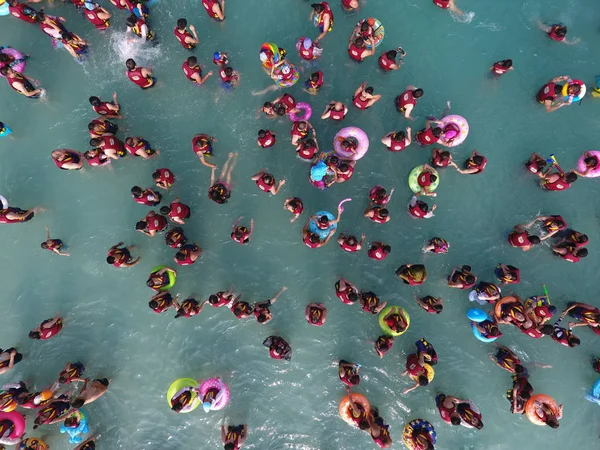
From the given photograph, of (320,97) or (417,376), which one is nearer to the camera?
(417,376)

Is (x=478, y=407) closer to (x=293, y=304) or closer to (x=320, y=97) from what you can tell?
(x=293, y=304)

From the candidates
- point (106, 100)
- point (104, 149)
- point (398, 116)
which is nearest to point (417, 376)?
point (398, 116)

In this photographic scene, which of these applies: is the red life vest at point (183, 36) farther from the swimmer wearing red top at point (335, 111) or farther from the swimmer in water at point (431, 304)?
→ the swimmer in water at point (431, 304)

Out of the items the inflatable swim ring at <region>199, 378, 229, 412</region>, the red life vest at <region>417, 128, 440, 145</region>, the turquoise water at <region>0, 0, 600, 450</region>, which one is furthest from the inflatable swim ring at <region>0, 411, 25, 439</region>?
the red life vest at <region>417, 128, 440, 145</region>

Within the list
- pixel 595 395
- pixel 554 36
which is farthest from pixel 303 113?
pixel 595 395

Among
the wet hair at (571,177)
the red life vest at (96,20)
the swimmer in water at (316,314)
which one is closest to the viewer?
the wet hair at (571,177)

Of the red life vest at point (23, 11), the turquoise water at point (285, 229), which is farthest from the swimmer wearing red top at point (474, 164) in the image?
the red life vest at point (23, 11)
